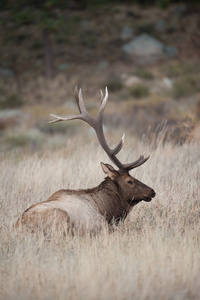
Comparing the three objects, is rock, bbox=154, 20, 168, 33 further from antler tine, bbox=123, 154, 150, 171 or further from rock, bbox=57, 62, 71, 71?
antler tine, bbox=123, 154, 150, 171

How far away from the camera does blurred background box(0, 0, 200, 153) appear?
21.7 metres

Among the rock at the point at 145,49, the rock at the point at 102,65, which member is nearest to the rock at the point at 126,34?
the rock at the point at 145,49

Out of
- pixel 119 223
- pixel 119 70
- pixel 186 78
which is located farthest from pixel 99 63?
pixel 119 223

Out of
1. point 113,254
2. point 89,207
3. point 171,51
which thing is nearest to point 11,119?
point 171,51

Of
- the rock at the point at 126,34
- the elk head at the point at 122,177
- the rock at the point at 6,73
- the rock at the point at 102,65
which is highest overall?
the rock at the point at 126,34

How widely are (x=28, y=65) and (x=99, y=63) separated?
16.9ft

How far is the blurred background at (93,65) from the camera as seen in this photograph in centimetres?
2172

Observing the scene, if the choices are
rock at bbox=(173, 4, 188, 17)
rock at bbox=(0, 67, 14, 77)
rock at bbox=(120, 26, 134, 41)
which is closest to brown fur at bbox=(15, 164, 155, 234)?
rock at bbox=(0, 67, 14, 77)

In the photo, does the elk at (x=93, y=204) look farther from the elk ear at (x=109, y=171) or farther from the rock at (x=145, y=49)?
the rock at (x=145, y=49)

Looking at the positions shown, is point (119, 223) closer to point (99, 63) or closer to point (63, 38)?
point (99, 63)


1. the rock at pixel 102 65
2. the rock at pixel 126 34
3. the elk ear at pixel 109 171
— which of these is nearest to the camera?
the elk ear at pixel 109 171

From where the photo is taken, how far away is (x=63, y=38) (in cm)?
3809

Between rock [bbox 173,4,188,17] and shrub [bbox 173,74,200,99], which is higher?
rock [bbox 173,4,188,17]

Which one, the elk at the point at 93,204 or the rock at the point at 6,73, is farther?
the rock at the point at 6,73
